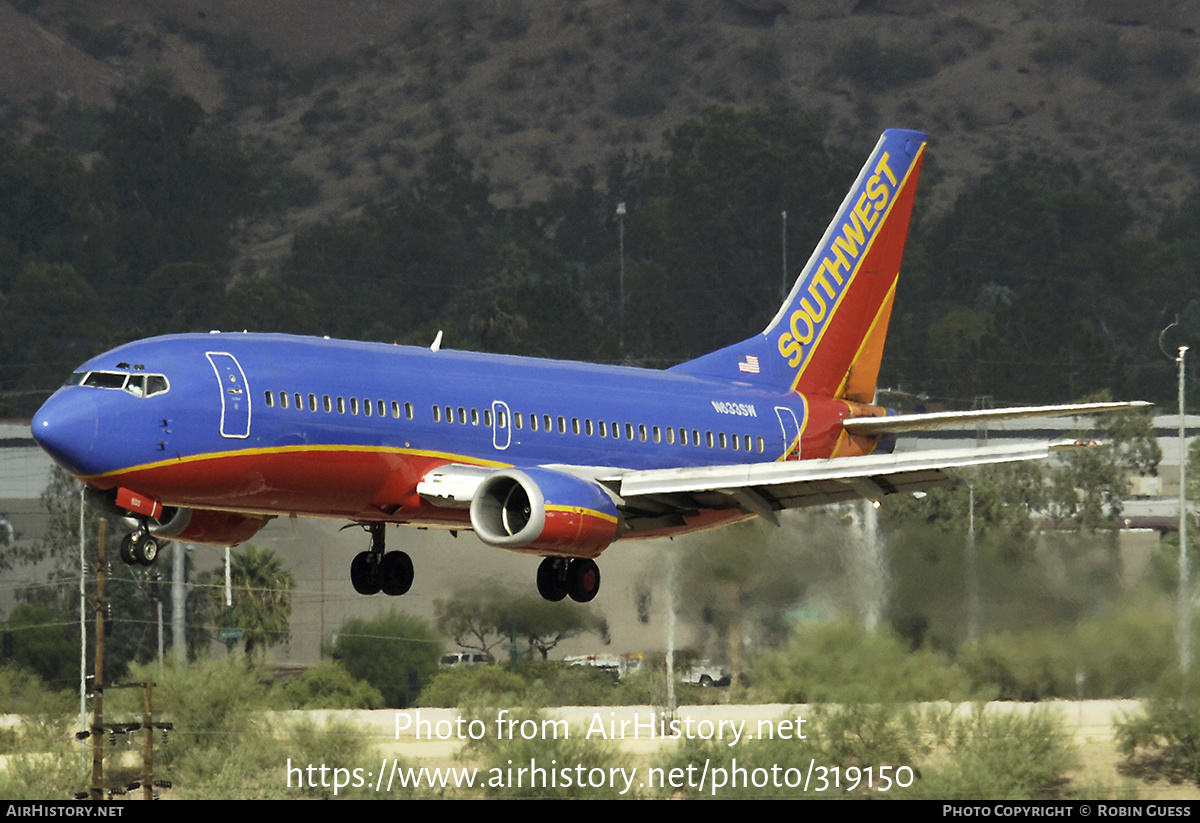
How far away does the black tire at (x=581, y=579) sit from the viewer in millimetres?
41594

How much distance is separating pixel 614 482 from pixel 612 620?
1438 centimetres

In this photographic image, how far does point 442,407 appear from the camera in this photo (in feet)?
128

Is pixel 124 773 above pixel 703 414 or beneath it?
beneath

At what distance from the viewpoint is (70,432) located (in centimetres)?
3422

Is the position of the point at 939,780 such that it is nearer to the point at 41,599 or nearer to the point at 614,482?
the point at 614,482

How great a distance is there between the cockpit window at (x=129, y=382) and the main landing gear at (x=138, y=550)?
108 inches

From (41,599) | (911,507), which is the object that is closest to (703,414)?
(911,507)

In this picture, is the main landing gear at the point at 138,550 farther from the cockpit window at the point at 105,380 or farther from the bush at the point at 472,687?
the bush at the point at 472,687

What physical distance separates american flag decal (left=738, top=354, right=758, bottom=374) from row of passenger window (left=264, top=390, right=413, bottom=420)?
12514 mm

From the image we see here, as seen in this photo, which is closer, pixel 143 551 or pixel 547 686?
pixel 143 551

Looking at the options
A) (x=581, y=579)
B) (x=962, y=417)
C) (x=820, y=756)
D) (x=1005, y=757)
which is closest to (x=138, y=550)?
(x=581, y=579)

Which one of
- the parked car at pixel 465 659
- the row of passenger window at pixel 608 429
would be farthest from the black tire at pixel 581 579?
the parked car at pixel 465 659

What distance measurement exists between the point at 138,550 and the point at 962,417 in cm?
1742

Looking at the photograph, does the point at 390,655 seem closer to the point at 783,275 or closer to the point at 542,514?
the point at 542,514
